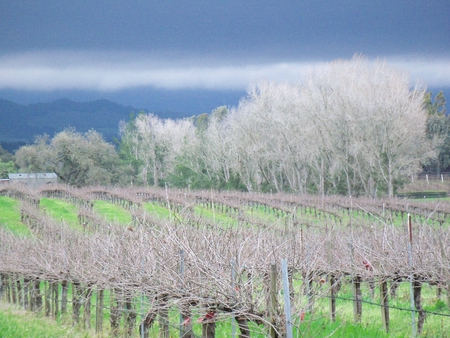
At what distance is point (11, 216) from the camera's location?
38156 millimetres

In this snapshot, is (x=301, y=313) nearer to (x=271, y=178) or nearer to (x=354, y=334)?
(x=354, y=334)

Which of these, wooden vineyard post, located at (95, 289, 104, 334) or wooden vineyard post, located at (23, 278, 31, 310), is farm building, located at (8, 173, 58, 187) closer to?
wooden vineyard post, located at (23, 278, 31, 310)

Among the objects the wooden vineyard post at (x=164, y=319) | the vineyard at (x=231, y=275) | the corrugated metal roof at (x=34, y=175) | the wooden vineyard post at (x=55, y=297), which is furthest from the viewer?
the corrugated metal roof at (x=34, y=175)

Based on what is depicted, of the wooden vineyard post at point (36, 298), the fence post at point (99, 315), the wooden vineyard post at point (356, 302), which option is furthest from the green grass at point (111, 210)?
the wooden vineyard post at point (356, 302)

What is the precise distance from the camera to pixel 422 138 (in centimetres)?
5688

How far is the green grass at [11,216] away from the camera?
33.4 m

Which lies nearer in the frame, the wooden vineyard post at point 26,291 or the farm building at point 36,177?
the wooden vineyard post at point 26,291

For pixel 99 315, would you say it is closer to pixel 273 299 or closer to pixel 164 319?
pixel 164 319

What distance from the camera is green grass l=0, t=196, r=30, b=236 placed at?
33.4 m

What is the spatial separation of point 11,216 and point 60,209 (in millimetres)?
5001

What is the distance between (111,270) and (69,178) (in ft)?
185

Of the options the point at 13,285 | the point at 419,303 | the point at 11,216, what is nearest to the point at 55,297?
the point at 13,285

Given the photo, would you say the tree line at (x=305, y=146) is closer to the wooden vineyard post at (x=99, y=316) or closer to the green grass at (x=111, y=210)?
the green grass at (x=111, y=210)

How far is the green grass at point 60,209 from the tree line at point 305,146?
58.3ft
